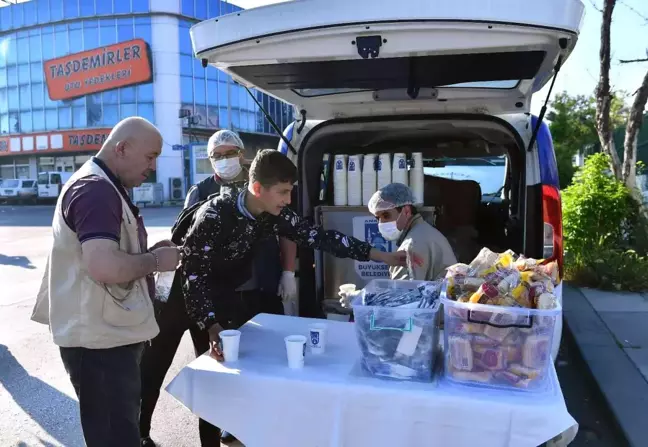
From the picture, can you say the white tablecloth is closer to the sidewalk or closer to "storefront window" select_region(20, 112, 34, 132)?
the sidewalk

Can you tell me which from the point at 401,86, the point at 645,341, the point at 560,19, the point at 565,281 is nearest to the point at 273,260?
the point at 401,86

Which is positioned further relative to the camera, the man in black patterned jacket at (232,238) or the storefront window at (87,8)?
the storefront window at (87,8)

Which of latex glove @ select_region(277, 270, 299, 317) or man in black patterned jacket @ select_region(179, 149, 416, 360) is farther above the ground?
man in black patterned jacket @ select_region(179, 149, 416, 360)

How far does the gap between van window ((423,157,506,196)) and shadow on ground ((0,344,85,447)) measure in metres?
3.94

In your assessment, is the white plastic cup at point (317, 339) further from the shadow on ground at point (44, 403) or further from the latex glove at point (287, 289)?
the shadow on ground at point (44, 403)

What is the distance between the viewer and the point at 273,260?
338cm

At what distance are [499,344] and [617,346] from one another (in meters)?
3.37

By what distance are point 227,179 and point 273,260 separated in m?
0.81

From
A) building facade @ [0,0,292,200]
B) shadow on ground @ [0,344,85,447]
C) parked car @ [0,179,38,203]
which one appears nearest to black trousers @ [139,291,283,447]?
shadow on ground @ [0,344,85,447]

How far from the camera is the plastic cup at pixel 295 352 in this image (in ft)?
6.91

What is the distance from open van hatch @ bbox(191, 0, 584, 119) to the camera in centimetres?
204

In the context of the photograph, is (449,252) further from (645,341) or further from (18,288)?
(18,288)

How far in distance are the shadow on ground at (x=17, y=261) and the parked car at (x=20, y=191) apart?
2200 cm

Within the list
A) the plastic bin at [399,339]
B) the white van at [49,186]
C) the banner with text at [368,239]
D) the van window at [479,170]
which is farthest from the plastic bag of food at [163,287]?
the white van at [49,186]
